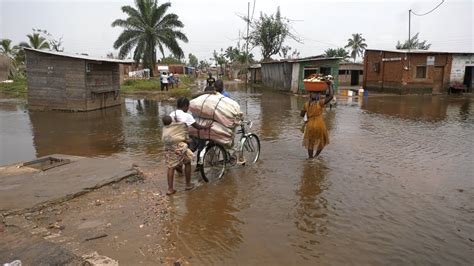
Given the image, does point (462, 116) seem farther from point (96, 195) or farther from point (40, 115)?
point (40, 115)

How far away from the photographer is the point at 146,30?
3528cm

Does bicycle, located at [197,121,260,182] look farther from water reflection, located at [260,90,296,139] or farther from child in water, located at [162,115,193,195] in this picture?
water reflection, located at [260,90,296,139]

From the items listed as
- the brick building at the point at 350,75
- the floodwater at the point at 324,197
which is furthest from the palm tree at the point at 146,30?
the floodwater at the point at 324,197

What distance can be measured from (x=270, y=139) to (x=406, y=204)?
5279 millimetres

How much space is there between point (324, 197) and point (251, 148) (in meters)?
2.32

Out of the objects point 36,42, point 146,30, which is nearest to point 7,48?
point 36,42

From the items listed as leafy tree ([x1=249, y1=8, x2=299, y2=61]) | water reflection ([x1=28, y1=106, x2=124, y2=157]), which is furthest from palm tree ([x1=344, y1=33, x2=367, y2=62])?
water reflection ([x1=28, y1=106, x2=124, y2=157])

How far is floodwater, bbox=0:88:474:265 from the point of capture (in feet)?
13.3

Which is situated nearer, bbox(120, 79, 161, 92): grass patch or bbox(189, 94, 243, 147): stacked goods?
bbox(189, 94, 243, 147): stacked goods

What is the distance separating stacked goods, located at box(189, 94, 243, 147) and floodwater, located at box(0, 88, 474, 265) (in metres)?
0.83

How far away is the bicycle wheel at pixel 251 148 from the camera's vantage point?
7539 mm

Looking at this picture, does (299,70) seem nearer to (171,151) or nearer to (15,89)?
(15,89)

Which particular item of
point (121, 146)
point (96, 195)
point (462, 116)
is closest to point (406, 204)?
point (96, 195)

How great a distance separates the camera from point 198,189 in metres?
6.01
